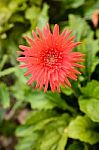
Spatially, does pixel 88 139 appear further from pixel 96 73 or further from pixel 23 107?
pixel 23 107

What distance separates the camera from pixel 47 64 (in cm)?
159

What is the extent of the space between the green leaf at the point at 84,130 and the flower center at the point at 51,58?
589mm

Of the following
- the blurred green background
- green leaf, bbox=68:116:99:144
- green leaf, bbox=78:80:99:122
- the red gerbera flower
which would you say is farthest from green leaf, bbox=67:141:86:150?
the red gerbera flower

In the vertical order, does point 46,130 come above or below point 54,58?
below

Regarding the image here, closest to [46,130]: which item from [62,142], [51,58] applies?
[62,142]

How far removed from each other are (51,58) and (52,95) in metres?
0.70

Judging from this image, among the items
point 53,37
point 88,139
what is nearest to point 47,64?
point 53,37

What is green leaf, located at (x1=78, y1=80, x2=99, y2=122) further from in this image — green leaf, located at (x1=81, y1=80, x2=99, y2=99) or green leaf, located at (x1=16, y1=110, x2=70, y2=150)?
green leaf, located at (x1=16, y1=110, x2=70, y2=150)

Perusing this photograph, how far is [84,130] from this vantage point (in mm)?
2109

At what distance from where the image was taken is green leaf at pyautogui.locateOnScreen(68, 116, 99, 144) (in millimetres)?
2049

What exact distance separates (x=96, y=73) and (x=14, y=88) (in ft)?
1.78

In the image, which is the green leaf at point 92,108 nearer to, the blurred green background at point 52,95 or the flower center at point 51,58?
the blurred green background at point 52,95

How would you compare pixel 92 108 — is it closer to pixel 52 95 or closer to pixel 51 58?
pixel 52 95

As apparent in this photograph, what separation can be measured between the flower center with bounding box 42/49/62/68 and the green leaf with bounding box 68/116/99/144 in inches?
23.2
